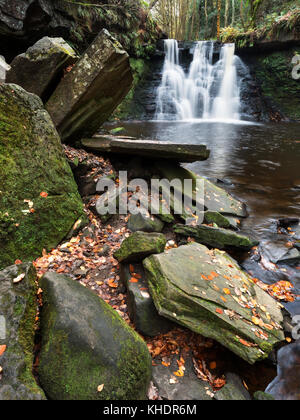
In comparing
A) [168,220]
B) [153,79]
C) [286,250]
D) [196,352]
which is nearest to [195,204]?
[168,220]

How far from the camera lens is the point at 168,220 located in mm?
4344

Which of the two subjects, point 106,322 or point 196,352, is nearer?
point 106,322

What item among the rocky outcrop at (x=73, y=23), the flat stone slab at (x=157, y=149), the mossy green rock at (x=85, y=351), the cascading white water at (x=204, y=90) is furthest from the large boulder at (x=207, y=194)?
the cascading white water at (x=204, y=90)

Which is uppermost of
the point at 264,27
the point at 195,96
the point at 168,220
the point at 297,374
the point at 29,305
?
the point at 264,27

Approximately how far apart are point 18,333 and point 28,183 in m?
2.14

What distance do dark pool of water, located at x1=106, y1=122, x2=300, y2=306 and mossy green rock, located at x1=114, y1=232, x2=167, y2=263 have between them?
213cm

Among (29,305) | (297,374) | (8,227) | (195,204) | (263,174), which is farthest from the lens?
(263,174)

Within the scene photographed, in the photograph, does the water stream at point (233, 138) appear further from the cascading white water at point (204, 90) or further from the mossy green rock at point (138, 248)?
the mossy green rock at point (138, 248)

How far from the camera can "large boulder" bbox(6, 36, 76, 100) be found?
464 centimetres

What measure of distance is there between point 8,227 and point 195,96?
1983 centimetres

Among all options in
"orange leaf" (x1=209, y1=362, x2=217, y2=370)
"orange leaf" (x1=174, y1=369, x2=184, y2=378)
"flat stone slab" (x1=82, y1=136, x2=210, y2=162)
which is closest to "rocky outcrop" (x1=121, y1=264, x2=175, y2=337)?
"orange leaf" (x1=174, y1=369, x2=184, y2=378)

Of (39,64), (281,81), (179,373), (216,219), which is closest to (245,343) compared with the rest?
(179,373)

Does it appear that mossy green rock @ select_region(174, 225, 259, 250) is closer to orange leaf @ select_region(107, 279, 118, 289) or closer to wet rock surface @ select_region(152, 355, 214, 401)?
orange leaf @ select_region(107, 279, 118, 289)

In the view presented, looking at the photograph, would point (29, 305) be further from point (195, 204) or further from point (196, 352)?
point (195, 204)
